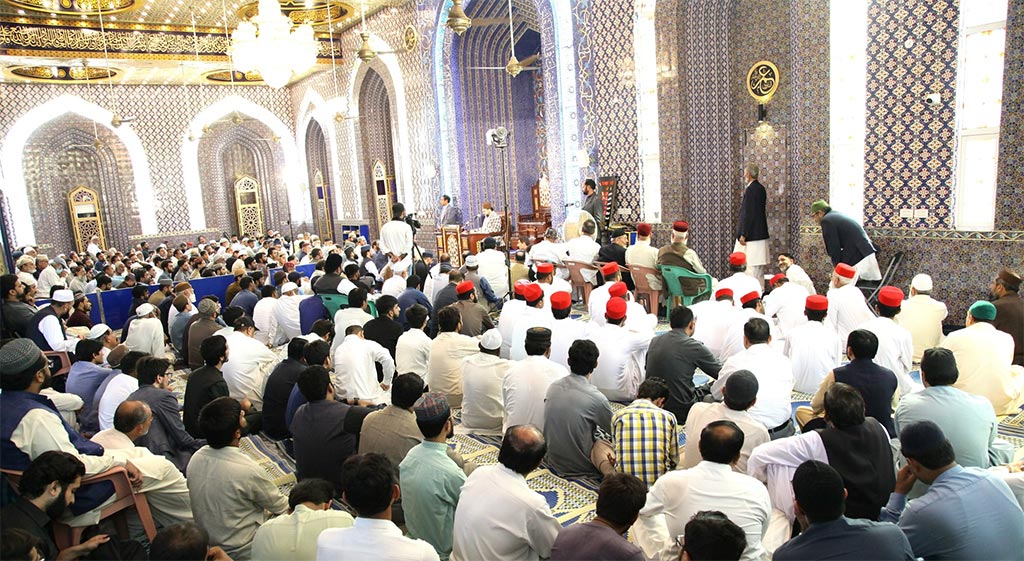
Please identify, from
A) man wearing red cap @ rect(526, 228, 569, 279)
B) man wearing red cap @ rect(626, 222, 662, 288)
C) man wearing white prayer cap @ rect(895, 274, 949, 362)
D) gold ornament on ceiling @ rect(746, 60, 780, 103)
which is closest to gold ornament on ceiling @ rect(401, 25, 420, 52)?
man wearing red cap @ rect(526, 228, 569, 279)

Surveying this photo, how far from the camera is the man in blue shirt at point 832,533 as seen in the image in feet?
5.44

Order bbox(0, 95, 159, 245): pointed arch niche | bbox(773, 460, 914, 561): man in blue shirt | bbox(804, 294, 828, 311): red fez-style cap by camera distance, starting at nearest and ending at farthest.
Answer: bbox(773, 460, 914, 561): man in blue shirt
bbox(804, 294, 828, 311): red fez-style cap
bbox(0, 95, 159, 245): pointed arch niche

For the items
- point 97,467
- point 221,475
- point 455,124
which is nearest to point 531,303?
point 221,475

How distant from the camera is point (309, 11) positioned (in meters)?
11.9

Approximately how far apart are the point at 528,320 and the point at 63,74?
13.7 meters

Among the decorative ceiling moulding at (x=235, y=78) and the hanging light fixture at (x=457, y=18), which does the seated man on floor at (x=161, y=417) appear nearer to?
the hanging light fixture at (x=457, y=18)

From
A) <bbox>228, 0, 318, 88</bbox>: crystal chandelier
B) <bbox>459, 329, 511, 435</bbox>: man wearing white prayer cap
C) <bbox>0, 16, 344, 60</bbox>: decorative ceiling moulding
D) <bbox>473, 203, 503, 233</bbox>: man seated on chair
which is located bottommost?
<bbox>459, 329, 511, 435</bbox>: man wearing white prayer cap

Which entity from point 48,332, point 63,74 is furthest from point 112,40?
point 48,332

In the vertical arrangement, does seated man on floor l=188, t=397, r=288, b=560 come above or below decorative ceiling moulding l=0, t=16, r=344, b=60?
below

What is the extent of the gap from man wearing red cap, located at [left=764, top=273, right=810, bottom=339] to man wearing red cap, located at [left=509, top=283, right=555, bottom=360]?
62.3 inches

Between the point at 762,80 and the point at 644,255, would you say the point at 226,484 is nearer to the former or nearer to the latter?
the point at 644,255

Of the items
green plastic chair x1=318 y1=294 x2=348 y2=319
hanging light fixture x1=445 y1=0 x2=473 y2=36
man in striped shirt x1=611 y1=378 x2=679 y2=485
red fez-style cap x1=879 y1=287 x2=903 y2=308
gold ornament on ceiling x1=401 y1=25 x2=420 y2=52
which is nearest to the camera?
man in striped shirt x1=611 y1=378 x2=679 y2=485

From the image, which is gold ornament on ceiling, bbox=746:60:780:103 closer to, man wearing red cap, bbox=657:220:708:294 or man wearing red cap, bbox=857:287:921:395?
man wearing red cap, bbox=657:220:708:294

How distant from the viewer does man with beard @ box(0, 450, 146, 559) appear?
83.8 inches
